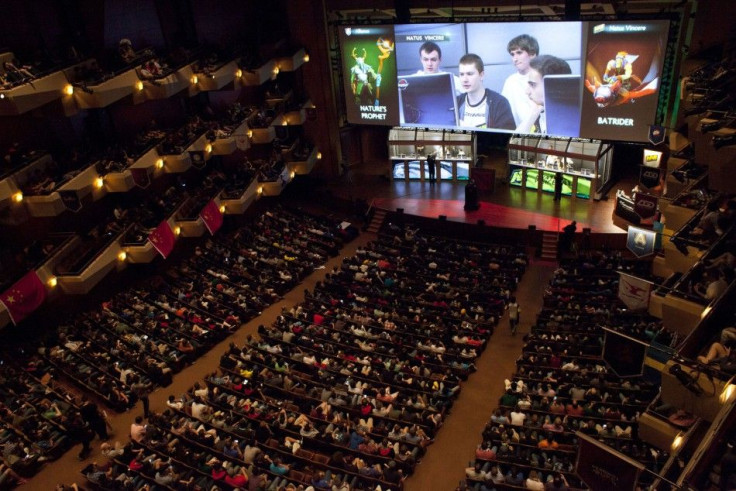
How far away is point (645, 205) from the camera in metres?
21.2

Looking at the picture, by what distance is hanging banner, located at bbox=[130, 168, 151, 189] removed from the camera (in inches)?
898

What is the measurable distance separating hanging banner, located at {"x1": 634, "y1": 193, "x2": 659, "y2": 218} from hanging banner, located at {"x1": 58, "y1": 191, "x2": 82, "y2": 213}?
19.7 metres

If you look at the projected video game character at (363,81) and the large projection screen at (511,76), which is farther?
the projected video game character at (363,81)

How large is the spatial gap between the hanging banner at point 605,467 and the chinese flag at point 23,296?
1694 centimetres

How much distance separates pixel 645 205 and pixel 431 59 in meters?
13.7

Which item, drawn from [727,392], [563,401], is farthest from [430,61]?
[727,392]

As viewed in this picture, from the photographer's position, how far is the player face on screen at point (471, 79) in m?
29.3

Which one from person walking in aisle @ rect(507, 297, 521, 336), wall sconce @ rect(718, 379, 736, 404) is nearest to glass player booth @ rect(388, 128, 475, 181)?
person walking in aisle @ rect(507, 297, 521, 336)

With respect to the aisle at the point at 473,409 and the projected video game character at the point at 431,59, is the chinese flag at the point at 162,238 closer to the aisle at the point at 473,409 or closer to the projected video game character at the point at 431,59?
the aisle at the point at 473,409

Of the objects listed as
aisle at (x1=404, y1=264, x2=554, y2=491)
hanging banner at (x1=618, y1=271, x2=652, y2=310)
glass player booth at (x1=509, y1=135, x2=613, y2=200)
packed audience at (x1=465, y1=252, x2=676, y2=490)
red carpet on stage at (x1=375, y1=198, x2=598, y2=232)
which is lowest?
aisle at (x1=404, y1=264, x2=554, y2=491)

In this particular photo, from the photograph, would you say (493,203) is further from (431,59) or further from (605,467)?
(605,467)

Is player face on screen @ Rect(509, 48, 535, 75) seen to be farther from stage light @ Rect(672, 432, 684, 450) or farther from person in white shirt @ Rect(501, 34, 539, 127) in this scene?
stage light @ Rect(672, 432, 684, 450)

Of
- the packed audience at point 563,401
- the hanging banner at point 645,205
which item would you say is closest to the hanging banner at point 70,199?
the packed audience at point 563,401

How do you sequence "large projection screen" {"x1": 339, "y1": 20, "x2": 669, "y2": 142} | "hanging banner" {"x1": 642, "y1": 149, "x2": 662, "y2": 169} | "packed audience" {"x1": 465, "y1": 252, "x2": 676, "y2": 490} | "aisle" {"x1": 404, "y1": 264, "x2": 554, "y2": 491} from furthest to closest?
"large projection screen" {"x1": 339, "y1": 20, "x2": 669, "y2": 142}, "hanging banner" {"x1": 642, "y1": 149, "x2": 662, "y2": 169}, "aisle" {"x1": 404, "y1": 264, "x2": 554, "y2": 491}, "packed audience" {"x1": 465, "y1": 252, "x2": 676, "y2": 490}
